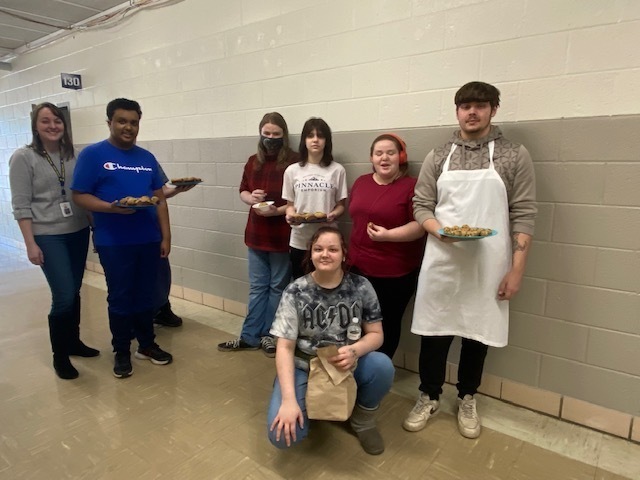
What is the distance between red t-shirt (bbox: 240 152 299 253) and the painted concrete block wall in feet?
1.14

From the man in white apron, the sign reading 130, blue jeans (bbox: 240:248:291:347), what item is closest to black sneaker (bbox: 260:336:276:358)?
blue jeans (bbox: 240:248:291:347)

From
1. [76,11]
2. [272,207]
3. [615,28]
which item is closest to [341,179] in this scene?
[272,207]

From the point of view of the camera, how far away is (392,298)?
2.10m

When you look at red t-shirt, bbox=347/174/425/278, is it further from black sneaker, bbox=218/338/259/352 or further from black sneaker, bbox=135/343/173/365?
black sneaker, bbox=135/343/173/365

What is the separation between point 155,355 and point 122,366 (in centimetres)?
21

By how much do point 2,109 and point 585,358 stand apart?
23.5 feet

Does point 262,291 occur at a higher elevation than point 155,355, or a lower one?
higher

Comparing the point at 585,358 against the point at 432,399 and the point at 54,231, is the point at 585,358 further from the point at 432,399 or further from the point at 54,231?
the point at 54,231

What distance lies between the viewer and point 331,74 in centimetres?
251

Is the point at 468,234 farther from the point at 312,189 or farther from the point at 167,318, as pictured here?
the point at 167,318

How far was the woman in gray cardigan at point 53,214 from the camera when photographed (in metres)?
2.22

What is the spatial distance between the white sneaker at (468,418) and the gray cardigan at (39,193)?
7.54ft

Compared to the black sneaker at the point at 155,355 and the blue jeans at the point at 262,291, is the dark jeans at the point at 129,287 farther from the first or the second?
the blue jeans at the point at 262,291

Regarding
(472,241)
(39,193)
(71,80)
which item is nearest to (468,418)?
(472,241)
